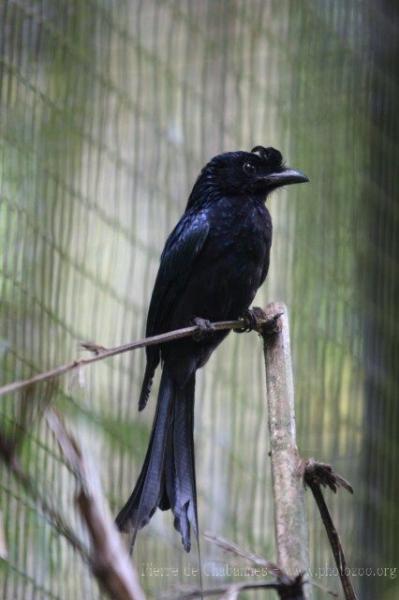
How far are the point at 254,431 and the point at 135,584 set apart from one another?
333 centimetres

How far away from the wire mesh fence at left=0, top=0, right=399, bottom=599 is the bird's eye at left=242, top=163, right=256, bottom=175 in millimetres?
661

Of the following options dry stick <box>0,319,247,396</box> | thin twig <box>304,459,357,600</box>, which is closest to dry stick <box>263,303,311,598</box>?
thin twig <box>304,459,357,600</box>

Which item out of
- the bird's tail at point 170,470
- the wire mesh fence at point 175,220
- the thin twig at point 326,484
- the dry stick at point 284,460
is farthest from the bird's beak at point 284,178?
the thin twig at point 326,484

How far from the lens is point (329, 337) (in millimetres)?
4184

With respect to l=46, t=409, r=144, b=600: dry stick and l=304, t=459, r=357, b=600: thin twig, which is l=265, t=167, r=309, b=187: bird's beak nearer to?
l=304, t=459, r=357, b=600: thin twig

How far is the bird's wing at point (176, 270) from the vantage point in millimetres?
2814

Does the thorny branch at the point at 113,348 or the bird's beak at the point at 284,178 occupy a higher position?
the bird's beak at the point at 284,178

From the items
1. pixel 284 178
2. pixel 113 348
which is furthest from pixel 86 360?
pixel 284 178

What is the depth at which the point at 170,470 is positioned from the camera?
2439 mm

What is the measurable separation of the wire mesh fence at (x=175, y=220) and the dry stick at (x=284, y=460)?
3.77 ft

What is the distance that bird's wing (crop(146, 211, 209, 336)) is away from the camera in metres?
2.81

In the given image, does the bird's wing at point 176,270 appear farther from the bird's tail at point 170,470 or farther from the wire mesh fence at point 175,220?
the wire mesh fence at point 175,220

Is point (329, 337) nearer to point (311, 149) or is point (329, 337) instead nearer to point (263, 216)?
point (311, 149)

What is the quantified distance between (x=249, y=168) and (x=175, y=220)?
776 mm
